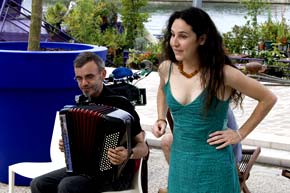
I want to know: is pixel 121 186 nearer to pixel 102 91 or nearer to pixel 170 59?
pixel 102 91

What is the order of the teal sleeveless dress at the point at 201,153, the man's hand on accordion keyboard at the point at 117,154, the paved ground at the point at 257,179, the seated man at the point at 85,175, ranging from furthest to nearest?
the paved ground at the point at 257,179 < the seated man at the point at 85,175 < the man's hand on accordion keyboard at the point at 117,154 < the teal sleeveless dress at the point at 201,153

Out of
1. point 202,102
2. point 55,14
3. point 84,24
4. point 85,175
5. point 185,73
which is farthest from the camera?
point 55,14

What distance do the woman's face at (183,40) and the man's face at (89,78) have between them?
101 cm

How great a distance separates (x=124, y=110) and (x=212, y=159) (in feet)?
3.19

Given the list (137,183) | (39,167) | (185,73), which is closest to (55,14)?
(39,167)

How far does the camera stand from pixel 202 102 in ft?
8.93

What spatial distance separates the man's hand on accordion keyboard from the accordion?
29mm

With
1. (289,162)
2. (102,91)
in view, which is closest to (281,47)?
(289,162)

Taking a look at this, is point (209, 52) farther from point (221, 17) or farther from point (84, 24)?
point (221, 17)

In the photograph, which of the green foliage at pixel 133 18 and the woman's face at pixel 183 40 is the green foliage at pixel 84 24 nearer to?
the green foliage at pixel 133 18

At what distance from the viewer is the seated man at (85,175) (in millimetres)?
3525

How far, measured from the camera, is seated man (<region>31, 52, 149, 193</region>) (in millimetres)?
3525

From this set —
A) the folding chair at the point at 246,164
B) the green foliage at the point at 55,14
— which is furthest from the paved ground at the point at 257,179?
the green foliage at the point at 55,14

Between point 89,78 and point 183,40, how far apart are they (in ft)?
3.54
